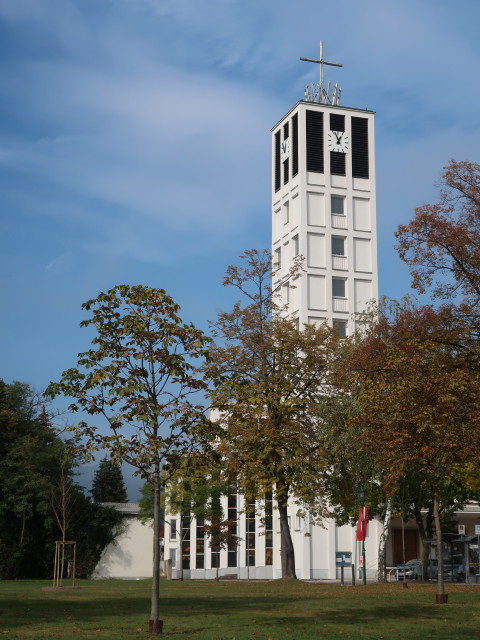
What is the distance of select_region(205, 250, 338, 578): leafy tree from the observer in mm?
37438

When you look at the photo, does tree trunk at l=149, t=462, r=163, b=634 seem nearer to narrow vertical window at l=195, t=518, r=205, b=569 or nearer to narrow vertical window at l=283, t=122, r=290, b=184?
narrow vertical window at l=195, t=518, r=205, b=569

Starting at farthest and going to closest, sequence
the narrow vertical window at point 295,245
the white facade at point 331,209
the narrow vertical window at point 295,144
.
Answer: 1. the narrow vertical window at point 295,144
2. the narrow vertical window at point 295,245
3. the white facade at point 331,209

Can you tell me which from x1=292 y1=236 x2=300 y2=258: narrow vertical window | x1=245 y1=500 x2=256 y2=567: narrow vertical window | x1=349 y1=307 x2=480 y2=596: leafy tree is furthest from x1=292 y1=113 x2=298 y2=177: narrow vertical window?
x1=349 y1=307 x2=480 y2=596: leafy tree

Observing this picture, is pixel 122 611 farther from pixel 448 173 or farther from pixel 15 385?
pixel 15 385

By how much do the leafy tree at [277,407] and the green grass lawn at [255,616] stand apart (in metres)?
8.36

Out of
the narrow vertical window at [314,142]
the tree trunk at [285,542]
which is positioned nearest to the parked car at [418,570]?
the tree trunk at [285,542]

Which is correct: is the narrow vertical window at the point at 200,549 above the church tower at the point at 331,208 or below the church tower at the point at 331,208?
below

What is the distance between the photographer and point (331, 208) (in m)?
64.4

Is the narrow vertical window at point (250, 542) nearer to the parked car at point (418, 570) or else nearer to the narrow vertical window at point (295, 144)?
the parked car at point (418, 570)

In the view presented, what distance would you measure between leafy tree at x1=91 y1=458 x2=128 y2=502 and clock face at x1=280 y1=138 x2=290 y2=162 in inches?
2331

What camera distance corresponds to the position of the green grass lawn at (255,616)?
16.9m

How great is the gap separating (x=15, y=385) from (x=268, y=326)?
27.0 meters

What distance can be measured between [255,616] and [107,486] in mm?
96604

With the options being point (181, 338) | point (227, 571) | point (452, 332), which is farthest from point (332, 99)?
point (181, 338)
